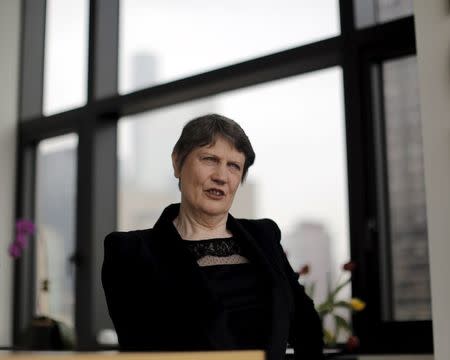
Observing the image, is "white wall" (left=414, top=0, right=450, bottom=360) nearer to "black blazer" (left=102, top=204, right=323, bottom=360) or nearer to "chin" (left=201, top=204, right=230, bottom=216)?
"black blazer" (left=102, top=204, right=323, bottom=360)

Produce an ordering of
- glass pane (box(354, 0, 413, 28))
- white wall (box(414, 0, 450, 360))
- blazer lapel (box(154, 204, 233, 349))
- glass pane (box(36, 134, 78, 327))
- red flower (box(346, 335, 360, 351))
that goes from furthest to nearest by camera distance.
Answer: glass pane (box(36, 134, 78, 327))
glass pane (box(354, 0, 413, 28))
red flower (box(346, 335, 360, 351))
white wall (box(414, 0, 450, 360))
blazer lapel (box(154, 204, 233, 349))

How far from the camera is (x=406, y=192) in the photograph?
304 cm

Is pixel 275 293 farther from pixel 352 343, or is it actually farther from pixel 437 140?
pixel 352 343

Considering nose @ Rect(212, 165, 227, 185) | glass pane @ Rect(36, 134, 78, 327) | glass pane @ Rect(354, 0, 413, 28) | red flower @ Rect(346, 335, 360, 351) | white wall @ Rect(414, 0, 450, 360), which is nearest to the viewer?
nose @ Rect(212, 165, 227, 185)

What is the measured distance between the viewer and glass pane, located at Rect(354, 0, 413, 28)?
3119 millimetres

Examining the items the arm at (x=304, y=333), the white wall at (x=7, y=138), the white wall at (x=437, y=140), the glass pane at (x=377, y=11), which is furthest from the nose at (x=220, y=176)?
the white wall at (x=7, y=138)

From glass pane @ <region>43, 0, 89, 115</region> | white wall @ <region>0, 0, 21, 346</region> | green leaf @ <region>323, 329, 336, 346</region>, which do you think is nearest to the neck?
green leaf @ <region>323, 329, 336, 346</region>

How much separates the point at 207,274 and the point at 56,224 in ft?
11.5

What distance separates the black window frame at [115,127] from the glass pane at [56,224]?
76 millimetres


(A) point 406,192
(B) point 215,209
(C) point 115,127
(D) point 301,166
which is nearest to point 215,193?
(B) point 215,209

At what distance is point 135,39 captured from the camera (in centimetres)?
426

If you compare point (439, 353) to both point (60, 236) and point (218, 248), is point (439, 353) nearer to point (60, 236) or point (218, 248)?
point (218, 248)

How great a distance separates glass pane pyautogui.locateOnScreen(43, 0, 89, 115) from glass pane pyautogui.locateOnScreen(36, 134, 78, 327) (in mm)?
238

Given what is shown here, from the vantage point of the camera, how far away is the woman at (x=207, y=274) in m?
1.12
